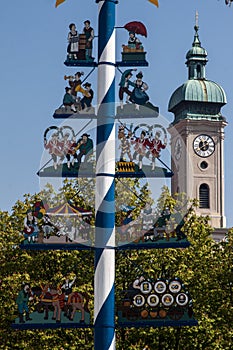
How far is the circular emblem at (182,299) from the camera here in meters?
15.2

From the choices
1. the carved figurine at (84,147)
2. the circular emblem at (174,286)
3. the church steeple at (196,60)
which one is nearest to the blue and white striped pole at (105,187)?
the carved figurine at (84,147)

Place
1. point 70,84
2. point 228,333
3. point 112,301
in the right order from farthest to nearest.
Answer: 1. point 228,333
2. point 70,84
3. point 112,301

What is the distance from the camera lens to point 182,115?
90062 mm

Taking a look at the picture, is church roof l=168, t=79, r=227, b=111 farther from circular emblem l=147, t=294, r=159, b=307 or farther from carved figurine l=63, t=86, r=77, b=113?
circular emblem l=147, t=294, r=159, b=307

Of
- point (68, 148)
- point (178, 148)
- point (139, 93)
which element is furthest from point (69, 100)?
point (178, 148)

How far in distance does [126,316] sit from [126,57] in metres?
4.14

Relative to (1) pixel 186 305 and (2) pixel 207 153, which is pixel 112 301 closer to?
(1) pixel 186 305

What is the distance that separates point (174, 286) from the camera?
50.3ft

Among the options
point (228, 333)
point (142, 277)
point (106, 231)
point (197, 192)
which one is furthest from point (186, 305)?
point (197, 192)

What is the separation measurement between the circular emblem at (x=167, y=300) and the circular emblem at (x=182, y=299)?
10cm

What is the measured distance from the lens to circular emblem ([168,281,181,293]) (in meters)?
15.3

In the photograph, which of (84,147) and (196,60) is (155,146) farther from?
(196,60)

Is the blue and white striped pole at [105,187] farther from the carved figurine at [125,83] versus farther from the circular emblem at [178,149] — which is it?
the circular emblem at [178,149]

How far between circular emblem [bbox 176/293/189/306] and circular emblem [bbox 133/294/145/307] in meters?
0.57
